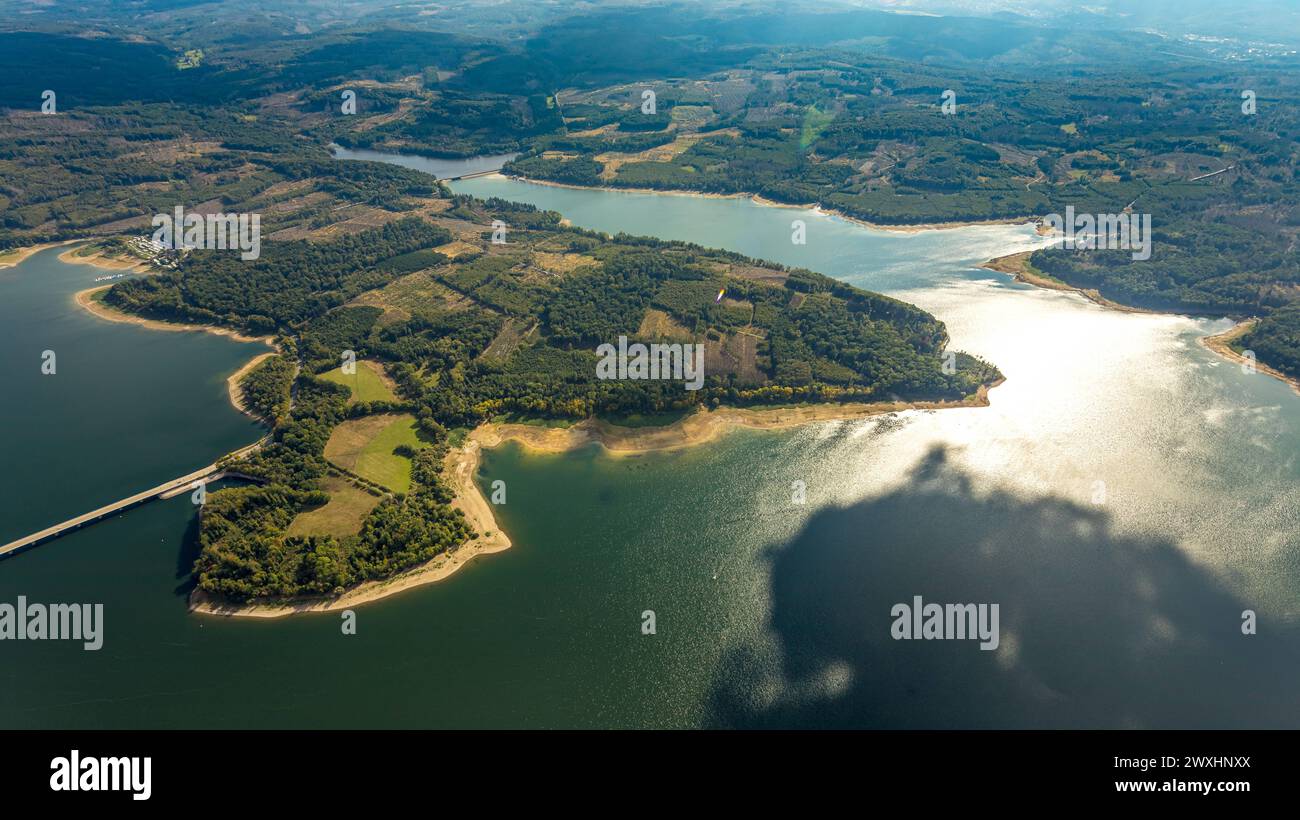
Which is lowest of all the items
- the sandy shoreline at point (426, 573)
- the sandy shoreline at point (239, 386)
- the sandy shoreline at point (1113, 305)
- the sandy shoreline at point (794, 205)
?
the sandy shoreline at point (426, 573)

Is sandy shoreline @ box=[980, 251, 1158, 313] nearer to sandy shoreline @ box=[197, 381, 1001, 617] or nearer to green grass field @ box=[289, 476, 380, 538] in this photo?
sandy shoreline @ box=[197, 381, 1001, 617]

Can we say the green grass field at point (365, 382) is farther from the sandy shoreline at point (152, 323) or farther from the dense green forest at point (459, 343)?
the sandy shoreline at point (152, 323)

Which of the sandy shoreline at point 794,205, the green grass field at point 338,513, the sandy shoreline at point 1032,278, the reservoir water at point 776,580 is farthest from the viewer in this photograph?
the sandy shoreline at point 794,205

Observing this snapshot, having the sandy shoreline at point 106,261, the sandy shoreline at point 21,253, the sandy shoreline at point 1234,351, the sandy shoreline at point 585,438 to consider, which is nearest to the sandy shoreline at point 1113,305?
the sandy shoreline at point 1234,351

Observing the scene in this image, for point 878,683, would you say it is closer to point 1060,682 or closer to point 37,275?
point 1060,682

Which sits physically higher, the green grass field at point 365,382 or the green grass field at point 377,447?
the green grass field at point 365,382

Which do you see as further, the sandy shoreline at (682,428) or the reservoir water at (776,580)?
the sandy shoreline at (682,428)
